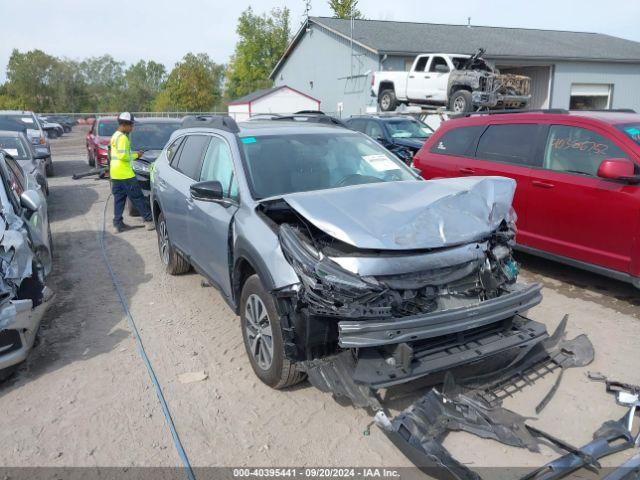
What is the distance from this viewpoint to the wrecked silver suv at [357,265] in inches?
123

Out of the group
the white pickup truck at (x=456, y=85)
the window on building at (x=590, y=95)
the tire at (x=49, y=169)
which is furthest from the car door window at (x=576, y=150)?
the window on building at (x=590, y=95)

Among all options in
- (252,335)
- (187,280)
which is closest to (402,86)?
(187,280)

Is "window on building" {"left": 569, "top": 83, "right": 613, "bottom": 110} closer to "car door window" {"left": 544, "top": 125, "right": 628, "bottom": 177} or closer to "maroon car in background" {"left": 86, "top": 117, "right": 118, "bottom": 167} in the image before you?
"maroon car in background" {"left": 86, "top": 117, "right": 118, "bottom": 167}

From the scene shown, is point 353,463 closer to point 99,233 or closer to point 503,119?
point 503,119

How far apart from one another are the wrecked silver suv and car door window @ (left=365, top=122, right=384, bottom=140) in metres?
8.96

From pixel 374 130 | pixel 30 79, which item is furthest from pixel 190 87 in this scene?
pixel 374 130

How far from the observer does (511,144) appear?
6387mm

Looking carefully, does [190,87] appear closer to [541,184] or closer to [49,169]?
[49,169]

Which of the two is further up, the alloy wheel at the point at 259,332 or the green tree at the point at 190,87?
the green tree at the point at 190,87

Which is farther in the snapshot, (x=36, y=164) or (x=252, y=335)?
(x=36, y=164)

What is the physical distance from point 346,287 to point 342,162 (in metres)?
1.85

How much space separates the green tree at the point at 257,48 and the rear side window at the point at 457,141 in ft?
174

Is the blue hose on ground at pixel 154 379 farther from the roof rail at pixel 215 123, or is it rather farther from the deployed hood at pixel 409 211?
the roof rail at pixel 215 123

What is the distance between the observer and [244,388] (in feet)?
12.8
